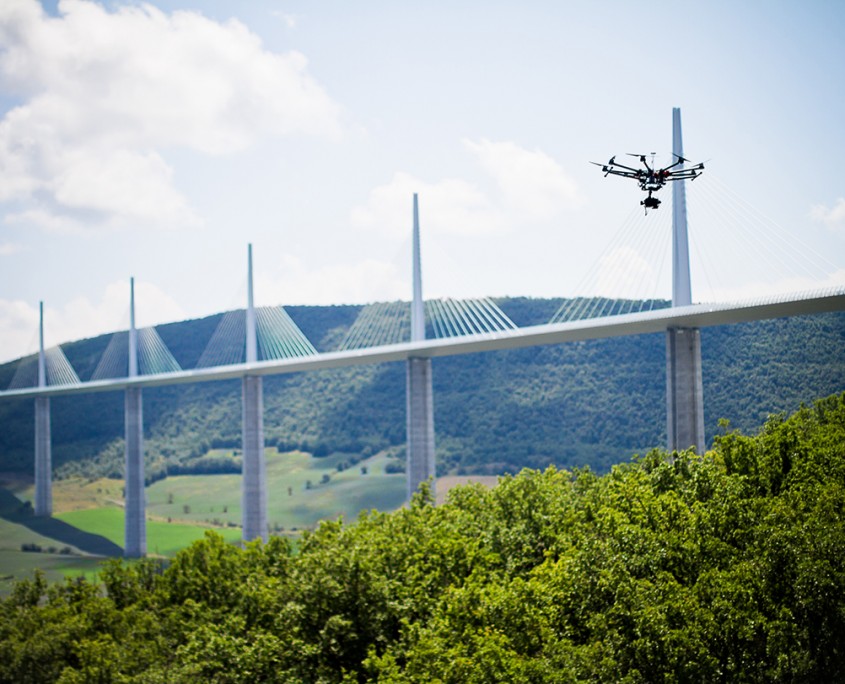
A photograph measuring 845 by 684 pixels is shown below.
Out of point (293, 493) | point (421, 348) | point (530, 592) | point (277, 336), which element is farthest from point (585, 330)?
point (293, 493)

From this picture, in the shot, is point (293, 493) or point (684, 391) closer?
point (684, 391)

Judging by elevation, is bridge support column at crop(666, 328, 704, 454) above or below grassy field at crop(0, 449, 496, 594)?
above

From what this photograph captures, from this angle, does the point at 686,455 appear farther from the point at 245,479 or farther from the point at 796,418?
Answer: the point at 245,479

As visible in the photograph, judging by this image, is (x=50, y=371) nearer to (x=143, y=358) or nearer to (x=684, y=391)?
(x=143, y=358)

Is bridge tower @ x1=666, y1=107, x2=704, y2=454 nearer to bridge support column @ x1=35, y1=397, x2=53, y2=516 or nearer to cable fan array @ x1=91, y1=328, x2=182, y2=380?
cable fan array @ x1=91, y1=328, x2=182, y2=380

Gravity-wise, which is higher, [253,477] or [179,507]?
[253,477]

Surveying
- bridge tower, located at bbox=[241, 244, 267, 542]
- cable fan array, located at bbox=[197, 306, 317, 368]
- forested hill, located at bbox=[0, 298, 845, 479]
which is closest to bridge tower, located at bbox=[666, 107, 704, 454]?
forested hill, located at bbox=[0, 298, 845, 479]
